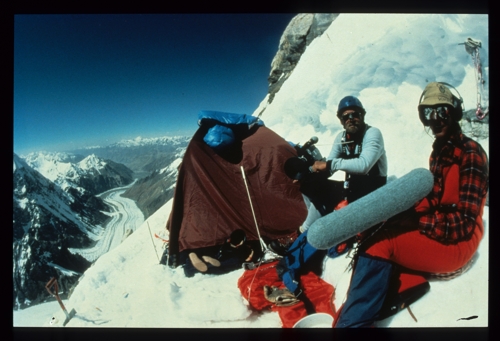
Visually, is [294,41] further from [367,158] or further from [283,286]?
[283,286]

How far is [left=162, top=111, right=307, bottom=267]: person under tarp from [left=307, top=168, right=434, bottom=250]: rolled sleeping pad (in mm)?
512

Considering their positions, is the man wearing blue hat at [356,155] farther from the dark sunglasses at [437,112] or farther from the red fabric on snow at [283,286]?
the red fabric on snow at [283,286]

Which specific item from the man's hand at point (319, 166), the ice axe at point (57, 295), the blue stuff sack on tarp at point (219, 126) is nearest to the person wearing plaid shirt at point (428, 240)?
the man's hand at point (319, 166)

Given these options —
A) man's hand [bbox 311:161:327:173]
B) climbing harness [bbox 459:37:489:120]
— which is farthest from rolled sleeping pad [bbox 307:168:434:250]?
climbing harness [bbox 459:37:489:120]

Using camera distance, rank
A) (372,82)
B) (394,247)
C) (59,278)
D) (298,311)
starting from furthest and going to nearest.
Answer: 1. (372,82)
2. (59,278)
3. (298,311)
4. (394,247)

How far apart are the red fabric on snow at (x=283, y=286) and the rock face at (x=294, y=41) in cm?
162

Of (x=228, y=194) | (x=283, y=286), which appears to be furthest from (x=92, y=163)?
(x=283, y=286)

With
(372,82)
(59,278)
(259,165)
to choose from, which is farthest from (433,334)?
(59,278)

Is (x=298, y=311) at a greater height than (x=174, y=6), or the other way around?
(x=174, y=6)

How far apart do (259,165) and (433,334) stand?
1789 mm

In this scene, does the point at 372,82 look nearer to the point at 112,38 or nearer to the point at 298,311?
the point at 298,311

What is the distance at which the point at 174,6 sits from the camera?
8.82ft

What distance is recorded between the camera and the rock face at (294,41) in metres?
2.95

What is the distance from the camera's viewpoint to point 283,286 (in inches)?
100
